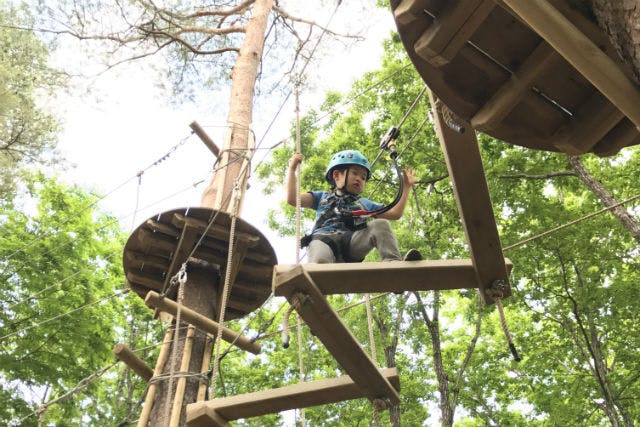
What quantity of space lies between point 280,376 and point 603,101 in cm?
1050

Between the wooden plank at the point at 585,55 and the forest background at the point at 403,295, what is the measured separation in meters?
5.02

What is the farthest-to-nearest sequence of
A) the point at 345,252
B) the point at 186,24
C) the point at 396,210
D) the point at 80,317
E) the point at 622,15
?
1. the point at 186,24
2. the point at 80,317
3. the point at 396,210
4. the point at 345,252
5. the point at 622,15

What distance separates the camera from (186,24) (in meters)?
10.8

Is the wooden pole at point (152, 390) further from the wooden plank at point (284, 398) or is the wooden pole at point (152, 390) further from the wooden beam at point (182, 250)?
the wooden plank at point (284, 398)

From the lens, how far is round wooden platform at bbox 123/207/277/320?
4941 mm

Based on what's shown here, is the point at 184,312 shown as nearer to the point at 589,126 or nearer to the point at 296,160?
the point at 296,160

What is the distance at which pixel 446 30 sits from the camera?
224cm

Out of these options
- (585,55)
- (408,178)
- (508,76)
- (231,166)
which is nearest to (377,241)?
(408,178)

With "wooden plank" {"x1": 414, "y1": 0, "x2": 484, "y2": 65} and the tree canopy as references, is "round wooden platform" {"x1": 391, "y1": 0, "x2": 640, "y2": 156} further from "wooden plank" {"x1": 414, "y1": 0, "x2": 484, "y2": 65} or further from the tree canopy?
the tree canopy

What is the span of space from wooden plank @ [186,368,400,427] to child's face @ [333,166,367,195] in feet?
4.38

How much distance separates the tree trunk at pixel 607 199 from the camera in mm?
6637

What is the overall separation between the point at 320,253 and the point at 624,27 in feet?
6.98

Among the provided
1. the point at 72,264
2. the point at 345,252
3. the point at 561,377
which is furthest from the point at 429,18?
the point at 561,377

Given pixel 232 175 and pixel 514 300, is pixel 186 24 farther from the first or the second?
pixel 514 300
